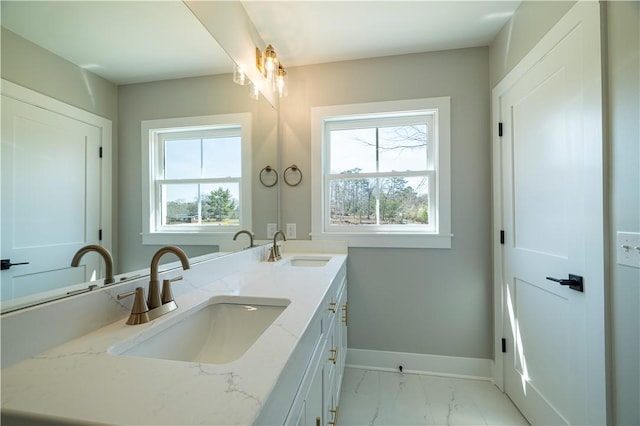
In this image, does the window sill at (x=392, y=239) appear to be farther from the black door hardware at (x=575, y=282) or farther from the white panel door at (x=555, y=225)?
the black door hardware at (x=575, y=282)

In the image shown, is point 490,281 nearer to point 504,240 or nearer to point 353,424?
point 504,240

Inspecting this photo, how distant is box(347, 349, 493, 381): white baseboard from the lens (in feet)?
6.44

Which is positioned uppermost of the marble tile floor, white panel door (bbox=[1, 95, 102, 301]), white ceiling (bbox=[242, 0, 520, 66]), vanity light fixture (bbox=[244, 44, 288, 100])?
white ceiling (bbox=[242, 0, 520, 66])

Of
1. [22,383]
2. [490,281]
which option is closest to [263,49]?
[22,383]

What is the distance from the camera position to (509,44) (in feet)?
5.66

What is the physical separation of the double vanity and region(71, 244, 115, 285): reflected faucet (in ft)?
0.13

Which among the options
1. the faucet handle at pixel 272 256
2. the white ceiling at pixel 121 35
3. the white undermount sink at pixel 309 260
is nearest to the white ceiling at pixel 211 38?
the white ceiling at pixel 121 35

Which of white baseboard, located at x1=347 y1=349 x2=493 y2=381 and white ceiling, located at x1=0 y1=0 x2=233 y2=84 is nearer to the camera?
white ceiling, located at x1=0 y1=0 x2=233 y2=84

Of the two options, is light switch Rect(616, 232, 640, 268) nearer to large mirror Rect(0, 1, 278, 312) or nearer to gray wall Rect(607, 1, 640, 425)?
gray wall Rect(607, 1, 640, 425)

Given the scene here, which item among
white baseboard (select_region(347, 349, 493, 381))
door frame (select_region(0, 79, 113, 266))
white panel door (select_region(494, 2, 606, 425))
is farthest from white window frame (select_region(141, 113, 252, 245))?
white panel door (select_region(494, 2, 606, 425))

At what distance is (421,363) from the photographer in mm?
2029

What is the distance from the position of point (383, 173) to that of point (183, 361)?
6.08ft

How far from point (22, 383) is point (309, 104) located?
2.19m

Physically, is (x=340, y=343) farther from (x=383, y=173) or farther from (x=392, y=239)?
(x=383, y=173)
